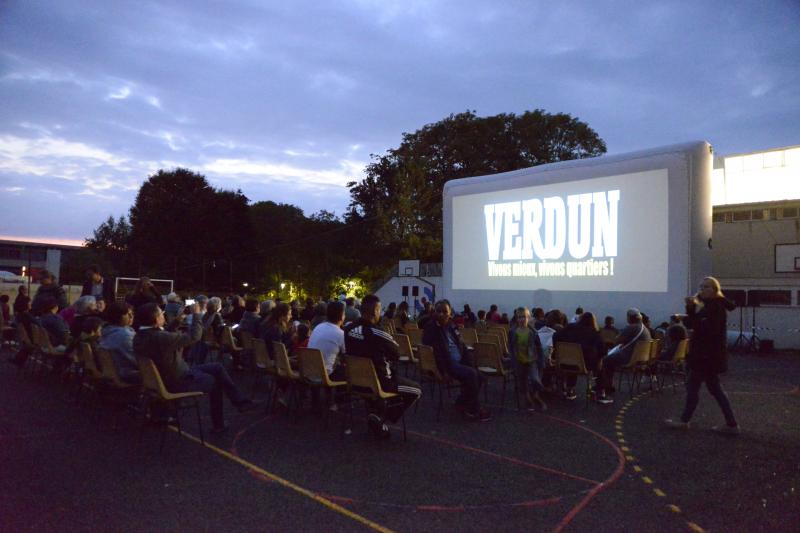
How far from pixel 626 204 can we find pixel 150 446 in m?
12.8

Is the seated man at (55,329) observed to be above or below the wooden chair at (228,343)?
above

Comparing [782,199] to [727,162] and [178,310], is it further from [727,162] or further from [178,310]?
[178,310]

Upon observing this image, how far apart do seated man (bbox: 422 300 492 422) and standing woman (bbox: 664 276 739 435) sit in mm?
2116

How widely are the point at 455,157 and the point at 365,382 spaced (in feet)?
93.6

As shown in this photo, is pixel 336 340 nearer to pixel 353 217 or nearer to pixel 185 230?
pixel 185 230

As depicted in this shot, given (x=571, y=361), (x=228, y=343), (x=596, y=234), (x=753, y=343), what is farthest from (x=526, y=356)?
(x=753, y=343)

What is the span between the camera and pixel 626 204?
585 inches

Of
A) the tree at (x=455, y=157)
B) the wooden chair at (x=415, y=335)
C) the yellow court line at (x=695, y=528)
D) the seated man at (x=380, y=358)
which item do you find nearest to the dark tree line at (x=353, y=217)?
the tree at (x=455, y=157)

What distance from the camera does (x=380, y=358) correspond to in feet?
18.4

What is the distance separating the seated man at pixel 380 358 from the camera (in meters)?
5.56

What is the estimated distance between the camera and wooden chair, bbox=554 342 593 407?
7590 millimetres

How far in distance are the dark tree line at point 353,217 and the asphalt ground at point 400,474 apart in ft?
83.6

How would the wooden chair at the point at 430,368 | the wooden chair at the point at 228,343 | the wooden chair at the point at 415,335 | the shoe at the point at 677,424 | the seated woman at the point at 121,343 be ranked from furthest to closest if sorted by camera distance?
1. the wooden chair at the point at 415,335
2. the wooden chair at the point at 228,343
3. the wooden chair at the point at 430,368
4. the shoe at the point at 677,424
5. the seated woman at the point at 121,343

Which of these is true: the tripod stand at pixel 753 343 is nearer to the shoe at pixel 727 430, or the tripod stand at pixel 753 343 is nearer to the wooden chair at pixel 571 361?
the wooden chair at pixel 571 361
